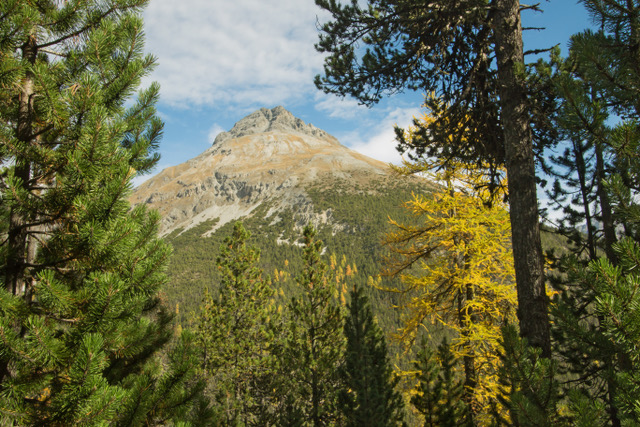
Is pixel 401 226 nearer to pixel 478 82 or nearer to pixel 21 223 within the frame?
pixel 478 82

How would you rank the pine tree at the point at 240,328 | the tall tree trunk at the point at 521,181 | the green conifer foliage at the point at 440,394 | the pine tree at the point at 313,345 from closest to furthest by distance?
1. the tall tree trunk at the point at 521,181
2. the green conifer foliage at the point at 440,394
3. the pine tree at the point at 313,345
4. the pine tree at the point at 240,328

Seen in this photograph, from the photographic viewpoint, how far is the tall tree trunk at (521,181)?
3.97 metres

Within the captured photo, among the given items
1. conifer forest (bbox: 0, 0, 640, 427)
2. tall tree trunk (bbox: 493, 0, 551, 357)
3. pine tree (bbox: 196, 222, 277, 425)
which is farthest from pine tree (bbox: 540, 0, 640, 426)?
pine tree (bbox: 196, 222, 277, 425)

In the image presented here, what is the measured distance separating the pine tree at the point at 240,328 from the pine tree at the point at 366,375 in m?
5.06

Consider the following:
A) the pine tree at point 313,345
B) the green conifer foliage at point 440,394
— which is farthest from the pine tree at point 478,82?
the pine tree at point 313,345

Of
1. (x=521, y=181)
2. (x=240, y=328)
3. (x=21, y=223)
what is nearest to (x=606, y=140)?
(x=521, y=181)

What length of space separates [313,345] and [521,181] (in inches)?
358

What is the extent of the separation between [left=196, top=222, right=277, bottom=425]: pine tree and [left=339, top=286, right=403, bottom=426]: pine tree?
506 centimetres

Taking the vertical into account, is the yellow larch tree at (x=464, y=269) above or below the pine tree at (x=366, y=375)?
above

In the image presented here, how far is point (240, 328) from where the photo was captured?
14562 millimetres

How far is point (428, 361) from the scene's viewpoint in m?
7.45

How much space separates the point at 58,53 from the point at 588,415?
203 inches

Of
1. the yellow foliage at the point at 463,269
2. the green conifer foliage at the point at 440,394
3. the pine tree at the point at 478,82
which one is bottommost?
the green conifer foliage at the point at 440,394

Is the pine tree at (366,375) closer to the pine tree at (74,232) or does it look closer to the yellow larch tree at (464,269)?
the yellow larch tree at (464,269)
